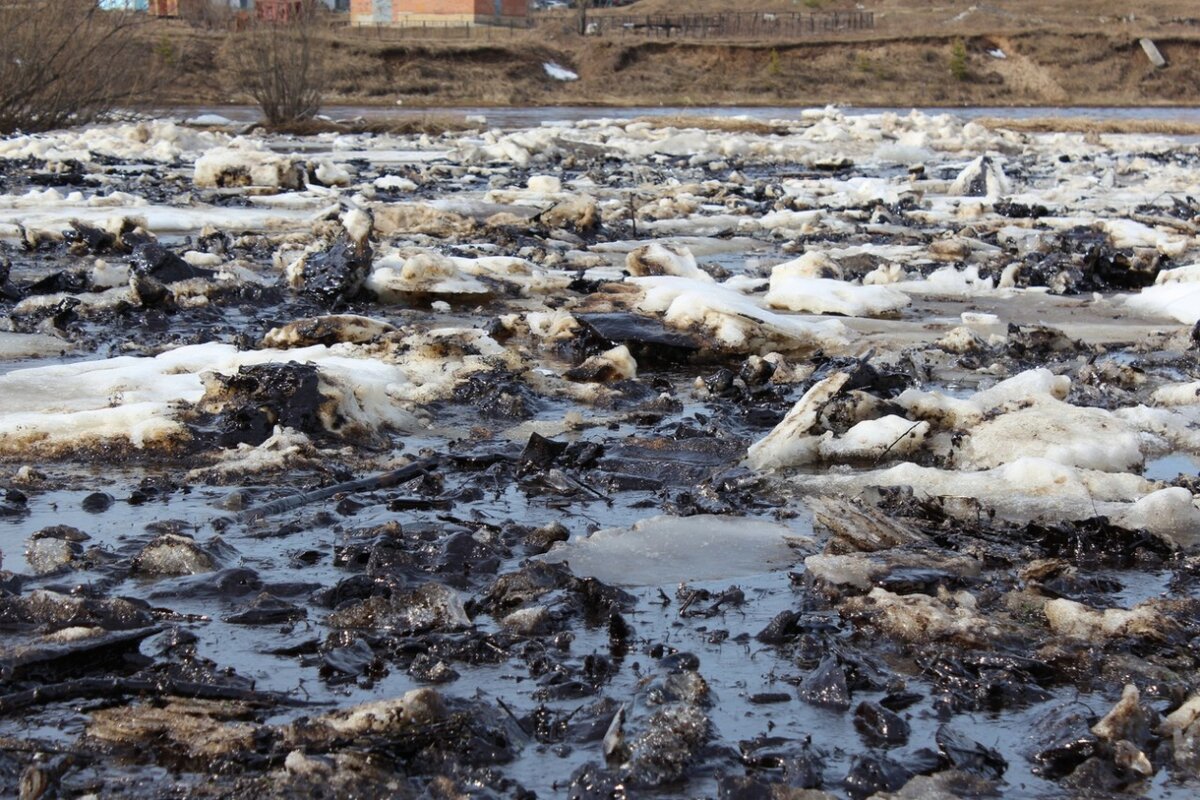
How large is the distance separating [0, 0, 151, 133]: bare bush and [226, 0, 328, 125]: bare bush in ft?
12.1

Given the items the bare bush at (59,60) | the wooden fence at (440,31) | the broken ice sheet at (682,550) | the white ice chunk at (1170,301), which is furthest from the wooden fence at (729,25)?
the broken ice sheet at (682,550)

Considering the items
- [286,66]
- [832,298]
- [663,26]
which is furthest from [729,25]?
[832,298]

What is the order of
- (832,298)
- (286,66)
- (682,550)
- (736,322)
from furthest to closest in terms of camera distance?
(286,66) < (832,298) < (736,322) < (682,550)

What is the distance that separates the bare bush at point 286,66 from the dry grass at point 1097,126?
1330 cm

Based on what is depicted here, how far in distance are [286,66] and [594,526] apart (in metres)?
20.8

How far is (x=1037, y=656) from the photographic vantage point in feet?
8.62

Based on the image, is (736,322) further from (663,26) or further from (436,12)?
(663,26)

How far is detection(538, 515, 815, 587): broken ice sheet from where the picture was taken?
309cm

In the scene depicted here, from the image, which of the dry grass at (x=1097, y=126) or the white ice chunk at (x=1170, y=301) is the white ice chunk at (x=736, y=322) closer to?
the white ice chunk at (x=1170, y=301)

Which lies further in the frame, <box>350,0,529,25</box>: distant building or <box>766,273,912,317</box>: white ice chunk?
<box>350,0,529,25</box>: distant building

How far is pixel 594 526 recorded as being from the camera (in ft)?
11.3

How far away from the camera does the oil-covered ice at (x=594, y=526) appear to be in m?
2.25

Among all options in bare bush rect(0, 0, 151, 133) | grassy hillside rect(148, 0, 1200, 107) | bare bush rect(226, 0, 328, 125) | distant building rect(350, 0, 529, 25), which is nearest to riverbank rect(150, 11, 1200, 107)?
grassy hillside rect(148, 0, 1200, 107)

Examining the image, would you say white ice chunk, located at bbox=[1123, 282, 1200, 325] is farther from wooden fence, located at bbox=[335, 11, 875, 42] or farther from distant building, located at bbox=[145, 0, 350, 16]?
wooden fence, located at bbox=[335, 11, 875, 42]
